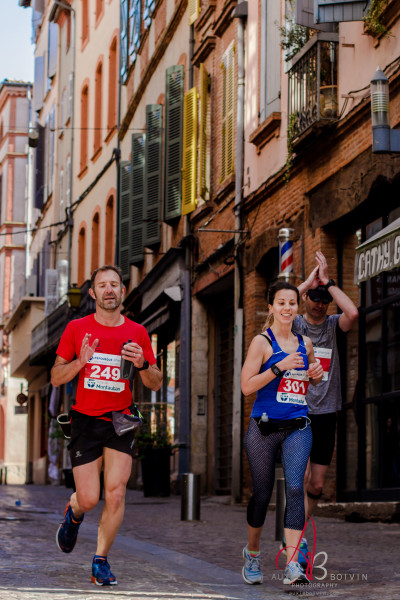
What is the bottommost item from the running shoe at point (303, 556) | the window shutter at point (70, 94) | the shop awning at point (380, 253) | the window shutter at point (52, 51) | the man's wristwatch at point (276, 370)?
the running shoe at point (303, 556)

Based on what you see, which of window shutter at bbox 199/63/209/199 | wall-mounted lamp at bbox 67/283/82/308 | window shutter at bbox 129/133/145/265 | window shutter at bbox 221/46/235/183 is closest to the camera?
window shutter at bbox 221/46/235/183

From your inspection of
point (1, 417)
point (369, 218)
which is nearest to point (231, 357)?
point (369, 218)

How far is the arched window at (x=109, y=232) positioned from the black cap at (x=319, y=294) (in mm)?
21212

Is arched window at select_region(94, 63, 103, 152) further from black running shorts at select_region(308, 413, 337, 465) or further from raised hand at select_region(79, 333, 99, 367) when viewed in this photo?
raised hand at select_region(79, 333, 99, 367)

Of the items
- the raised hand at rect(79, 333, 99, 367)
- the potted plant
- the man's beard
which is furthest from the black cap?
the potted plant

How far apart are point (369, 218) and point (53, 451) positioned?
25.8 m

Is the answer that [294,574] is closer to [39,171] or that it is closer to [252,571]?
[252,571]

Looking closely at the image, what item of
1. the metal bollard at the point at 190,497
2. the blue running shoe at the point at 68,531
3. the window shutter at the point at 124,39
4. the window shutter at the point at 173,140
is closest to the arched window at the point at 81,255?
the window shutter at the point at 124,39

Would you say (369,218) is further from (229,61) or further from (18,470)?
(18,470)

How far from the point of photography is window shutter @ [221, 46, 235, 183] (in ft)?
62.4

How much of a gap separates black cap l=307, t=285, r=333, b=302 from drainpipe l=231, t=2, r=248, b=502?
29.2ft

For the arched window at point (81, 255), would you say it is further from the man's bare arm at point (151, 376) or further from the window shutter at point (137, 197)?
the man's bare arm at point (151, 376)

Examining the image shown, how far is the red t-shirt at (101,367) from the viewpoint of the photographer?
24.0 feet

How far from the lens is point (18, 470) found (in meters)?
49.4
